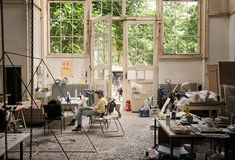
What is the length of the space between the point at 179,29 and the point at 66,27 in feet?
11.8

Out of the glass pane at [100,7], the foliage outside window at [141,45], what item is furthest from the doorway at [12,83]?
the foliage outside window at [141,45]

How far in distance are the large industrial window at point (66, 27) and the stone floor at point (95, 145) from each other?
12.2ft

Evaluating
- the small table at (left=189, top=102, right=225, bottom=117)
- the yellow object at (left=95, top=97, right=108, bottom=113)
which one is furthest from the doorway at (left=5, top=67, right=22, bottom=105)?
→ the small table at (left=189, top=102, right=225, bottom=117)

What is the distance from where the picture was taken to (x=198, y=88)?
1070 centimetres

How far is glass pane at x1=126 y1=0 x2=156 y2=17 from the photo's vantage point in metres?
11.5

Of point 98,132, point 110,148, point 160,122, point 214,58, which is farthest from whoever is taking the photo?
point 214,58

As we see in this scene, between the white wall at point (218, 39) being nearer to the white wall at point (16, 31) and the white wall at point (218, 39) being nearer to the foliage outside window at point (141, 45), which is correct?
the foliage outside window at point (141, 45)

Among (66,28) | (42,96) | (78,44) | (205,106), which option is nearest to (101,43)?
(78,44)

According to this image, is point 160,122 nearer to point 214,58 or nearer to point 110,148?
point 110,148

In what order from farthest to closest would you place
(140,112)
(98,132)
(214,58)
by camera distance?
(214,58)
(140,112)
(98,132)

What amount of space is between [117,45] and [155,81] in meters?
2.23

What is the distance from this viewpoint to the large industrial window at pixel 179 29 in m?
11.4

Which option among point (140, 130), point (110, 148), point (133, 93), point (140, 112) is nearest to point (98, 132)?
point (140, 130)

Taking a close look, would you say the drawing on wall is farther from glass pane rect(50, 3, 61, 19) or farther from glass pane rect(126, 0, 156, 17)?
glass pane rect(126, 0, 156, 17)
